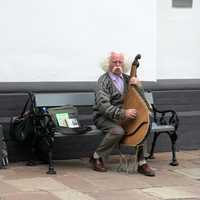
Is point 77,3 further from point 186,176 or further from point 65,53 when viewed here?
point 186,176

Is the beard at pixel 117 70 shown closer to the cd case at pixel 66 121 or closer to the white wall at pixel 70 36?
the cd case at pixel 66 121

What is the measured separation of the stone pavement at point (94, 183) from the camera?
6605 mm

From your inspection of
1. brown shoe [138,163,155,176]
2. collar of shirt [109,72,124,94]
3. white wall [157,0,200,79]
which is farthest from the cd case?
white wall [157,0,200,79]

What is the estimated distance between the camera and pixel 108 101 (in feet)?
25.4

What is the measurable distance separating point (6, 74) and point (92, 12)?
5.04 ft

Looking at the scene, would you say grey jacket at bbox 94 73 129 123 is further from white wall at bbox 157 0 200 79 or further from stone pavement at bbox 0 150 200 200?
white wall at bbox 157 0 200 79

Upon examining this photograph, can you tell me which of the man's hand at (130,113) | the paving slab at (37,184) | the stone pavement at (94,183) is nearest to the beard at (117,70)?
the man's hand at (130,113)

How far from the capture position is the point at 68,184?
7.06 metres

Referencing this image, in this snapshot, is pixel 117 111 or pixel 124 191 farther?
pixel 117 111

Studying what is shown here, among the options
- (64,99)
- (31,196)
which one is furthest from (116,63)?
(31,196)

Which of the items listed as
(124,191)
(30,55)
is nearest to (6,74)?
(30,55)

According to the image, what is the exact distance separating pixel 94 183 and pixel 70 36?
2.43m

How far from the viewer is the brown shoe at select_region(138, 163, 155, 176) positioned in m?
7.68

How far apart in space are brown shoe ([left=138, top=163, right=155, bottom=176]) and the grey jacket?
67cm
